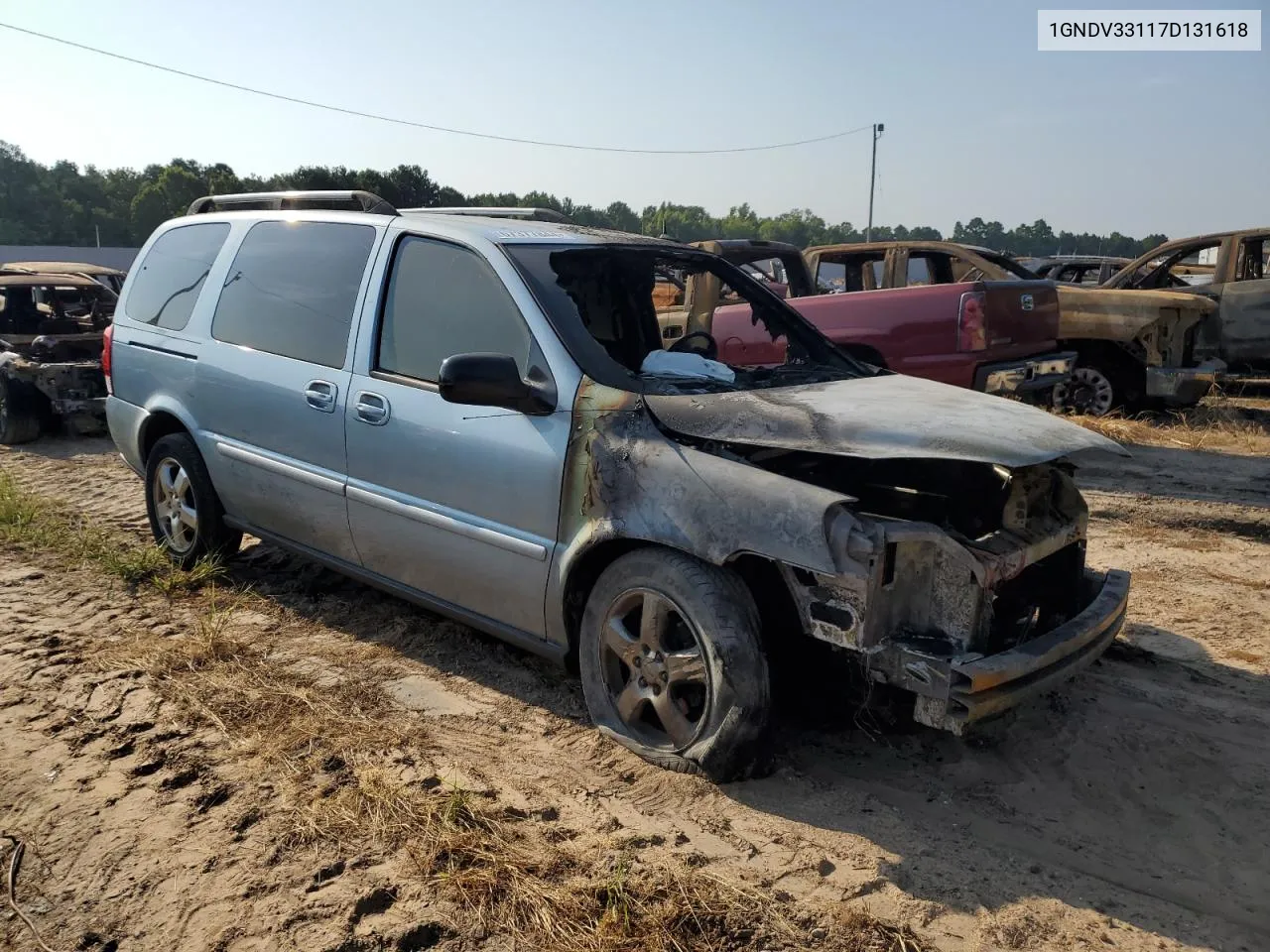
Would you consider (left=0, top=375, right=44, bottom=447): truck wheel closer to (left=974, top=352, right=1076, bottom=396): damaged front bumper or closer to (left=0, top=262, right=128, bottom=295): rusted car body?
(left=0, top=262, right=128, bottom=295): rusted car body

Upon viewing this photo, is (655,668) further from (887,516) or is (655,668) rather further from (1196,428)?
(1196,428)

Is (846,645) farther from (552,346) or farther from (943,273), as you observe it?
(943,273)

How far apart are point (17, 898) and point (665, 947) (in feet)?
5.72

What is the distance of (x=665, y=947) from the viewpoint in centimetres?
233

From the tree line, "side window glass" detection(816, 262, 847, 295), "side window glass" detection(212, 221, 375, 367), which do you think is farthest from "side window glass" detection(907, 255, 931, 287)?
→ the tree line

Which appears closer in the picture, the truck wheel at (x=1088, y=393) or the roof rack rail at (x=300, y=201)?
the roof rack rail at (x=300, y=201)

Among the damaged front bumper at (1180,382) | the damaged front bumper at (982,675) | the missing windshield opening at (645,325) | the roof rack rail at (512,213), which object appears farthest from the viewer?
the damaged front bumper at (1180,382)

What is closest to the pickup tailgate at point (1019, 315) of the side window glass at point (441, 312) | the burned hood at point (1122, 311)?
the burned hood at point (1122, 311)

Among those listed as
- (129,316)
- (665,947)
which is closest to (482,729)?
(665,947)

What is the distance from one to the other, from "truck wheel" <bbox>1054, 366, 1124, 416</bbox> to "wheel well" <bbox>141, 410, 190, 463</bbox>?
26.7 ft

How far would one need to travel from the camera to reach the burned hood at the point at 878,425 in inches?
116

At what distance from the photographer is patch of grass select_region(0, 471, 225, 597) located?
4.99 meters

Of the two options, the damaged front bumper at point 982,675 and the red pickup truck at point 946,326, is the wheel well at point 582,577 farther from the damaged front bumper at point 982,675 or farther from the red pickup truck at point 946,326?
the red pickup truck at point 946,326

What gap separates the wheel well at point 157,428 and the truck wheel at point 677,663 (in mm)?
2941
